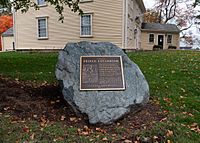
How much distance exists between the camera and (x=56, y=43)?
24438 mm

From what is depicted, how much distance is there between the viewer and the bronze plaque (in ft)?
19.1

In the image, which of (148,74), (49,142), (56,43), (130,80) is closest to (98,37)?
(56,43)

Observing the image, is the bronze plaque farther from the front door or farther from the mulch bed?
the front door

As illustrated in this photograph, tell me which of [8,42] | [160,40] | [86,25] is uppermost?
[86,25]

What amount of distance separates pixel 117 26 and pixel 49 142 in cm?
1784

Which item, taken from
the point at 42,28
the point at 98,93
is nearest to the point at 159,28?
the point at 42,28

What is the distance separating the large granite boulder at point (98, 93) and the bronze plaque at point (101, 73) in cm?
10

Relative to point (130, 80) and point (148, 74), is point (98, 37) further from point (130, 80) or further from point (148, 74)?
point (130, 80)

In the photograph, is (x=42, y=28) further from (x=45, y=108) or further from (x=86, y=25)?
(x=45, y=108)

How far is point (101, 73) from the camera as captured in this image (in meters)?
6.08

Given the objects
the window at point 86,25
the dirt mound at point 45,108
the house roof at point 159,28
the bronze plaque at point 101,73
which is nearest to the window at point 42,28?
the window at point 86,25

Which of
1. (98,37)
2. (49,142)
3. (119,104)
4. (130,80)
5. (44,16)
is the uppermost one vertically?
(44,16)

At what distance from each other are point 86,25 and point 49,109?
17.8m

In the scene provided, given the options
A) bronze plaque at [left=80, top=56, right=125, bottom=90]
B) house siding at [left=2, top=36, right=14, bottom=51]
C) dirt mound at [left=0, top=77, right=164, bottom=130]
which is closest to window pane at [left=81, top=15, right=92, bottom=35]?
dirt mound at [left=0, top=77, right=164, bottom=130]
